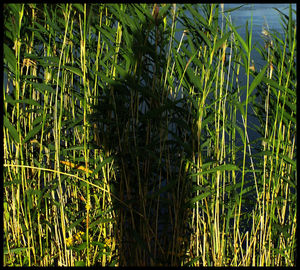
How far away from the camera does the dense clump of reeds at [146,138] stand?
1.89 m

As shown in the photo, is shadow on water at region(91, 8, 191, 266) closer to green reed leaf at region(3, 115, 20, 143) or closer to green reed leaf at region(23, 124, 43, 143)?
green reed leaf at region(23, 124, 43, 143)

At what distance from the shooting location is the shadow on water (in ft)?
6.20

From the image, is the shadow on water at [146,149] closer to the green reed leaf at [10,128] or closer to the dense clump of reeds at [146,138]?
the dense clump of reeds at [146,138]

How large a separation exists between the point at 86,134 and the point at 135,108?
0.32m

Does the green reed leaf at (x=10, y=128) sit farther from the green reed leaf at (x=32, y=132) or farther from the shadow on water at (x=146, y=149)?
the shadow on water at (x=146, y=149)

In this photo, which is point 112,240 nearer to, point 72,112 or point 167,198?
point 167,198

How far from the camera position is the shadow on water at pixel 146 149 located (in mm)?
1889

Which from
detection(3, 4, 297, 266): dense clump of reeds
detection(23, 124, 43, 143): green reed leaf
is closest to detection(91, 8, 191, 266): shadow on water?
detection(3, 4, 297, 266): dense clump of reeds

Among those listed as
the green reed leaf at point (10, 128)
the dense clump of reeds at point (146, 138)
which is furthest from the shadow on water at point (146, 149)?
the green reed leaf at point (10, 128)

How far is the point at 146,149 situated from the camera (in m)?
1.86

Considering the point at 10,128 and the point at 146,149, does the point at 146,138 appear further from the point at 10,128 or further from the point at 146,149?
the point at 10,128

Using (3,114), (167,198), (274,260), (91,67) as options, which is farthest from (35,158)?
(274,260)

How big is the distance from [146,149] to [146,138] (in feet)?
0.38

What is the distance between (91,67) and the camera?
6.84 feet
